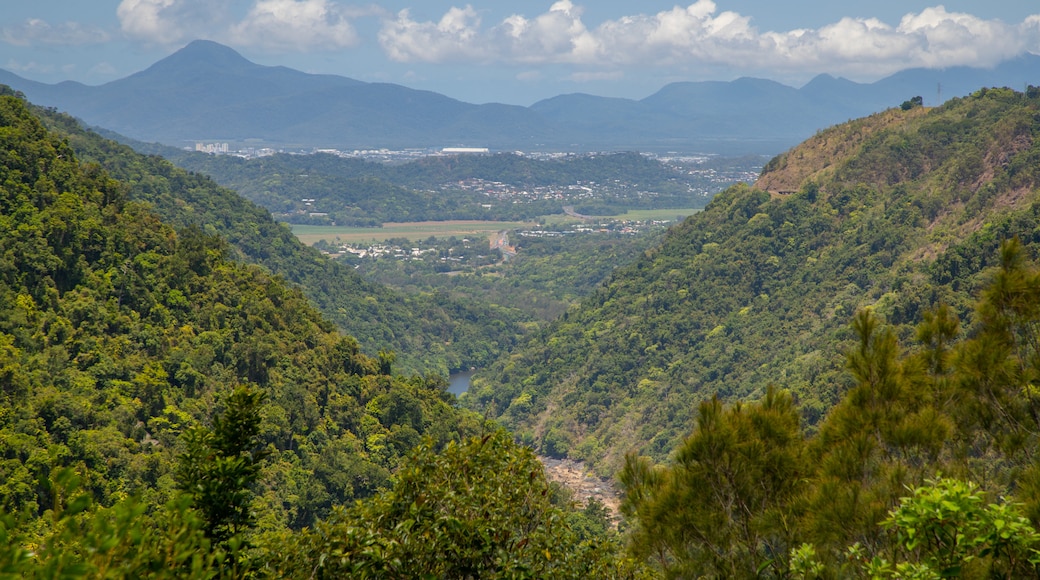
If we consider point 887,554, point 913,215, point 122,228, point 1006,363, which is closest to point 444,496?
point 887,554

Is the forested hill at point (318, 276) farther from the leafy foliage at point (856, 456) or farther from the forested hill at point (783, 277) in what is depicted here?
the leafy foliage at point (856, 456)

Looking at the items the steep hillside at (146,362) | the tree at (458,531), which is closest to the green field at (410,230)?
the steep hillside at (146,362)

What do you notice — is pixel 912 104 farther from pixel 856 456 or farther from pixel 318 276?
pixel 856 456

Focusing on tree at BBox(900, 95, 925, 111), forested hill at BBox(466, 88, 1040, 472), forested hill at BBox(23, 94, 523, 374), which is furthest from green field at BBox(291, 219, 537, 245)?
tree at BBox(900, 95, 925, 111)

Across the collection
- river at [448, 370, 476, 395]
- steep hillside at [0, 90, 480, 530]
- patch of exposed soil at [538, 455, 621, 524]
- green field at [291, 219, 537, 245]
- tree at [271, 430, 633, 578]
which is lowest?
river at [448, 370, 476, 395]

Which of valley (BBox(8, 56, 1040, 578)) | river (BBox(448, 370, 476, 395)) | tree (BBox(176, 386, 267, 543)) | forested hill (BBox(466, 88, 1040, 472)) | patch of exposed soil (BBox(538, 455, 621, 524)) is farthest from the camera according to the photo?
river (BBox(448, 370, 476, 395))

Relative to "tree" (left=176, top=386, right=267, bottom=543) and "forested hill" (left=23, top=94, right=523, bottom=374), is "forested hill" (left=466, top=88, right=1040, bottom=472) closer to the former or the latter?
"forested hill" (left=23, top=94, right=523, bottom=374)

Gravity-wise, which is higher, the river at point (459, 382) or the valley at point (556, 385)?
the valley at point (556, 385)

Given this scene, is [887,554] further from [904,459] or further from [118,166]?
[118,166]
